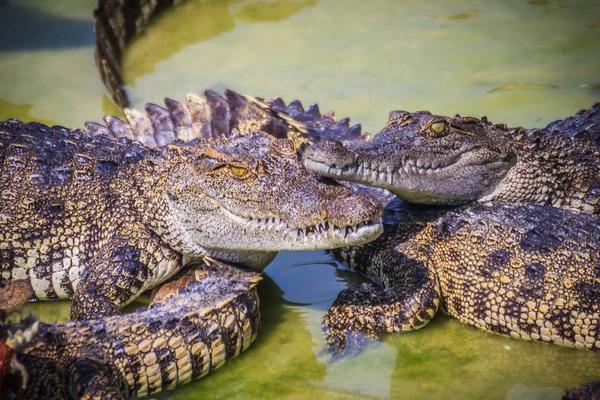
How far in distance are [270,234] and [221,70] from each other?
3934mm

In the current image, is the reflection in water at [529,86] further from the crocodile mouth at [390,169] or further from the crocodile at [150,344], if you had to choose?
the crocodile at [150,344]

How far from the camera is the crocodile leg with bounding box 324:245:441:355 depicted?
371cm

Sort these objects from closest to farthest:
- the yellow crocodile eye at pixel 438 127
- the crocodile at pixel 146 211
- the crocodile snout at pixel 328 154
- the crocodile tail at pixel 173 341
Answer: the crocodile tail at pixel 173 341
the crocodile at pixel 146 211
the crocodile snout at pixel 328 154
the yellow crocodile eye at pixel 438 127

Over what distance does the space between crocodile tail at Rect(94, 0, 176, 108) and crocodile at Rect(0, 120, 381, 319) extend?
7.02 ft

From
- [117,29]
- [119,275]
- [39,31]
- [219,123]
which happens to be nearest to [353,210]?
[119,275]

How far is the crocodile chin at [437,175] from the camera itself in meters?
3.91

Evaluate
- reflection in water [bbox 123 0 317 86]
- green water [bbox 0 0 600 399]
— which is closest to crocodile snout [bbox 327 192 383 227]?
green water [bbox 0 0 600 399]

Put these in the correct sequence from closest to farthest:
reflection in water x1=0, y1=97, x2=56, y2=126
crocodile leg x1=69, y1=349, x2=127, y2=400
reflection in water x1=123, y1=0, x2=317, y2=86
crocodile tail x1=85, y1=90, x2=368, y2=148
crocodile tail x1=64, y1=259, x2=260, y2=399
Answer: crocodile leg x1=69, y1=349, x2=127, y2=400 → crocodile tail x1=64, y1=259, x2=260, y2=399 → crocodile tail x1=85, y1=90, x2=368, y2=148 → reflection in water x1=0, y1=97, x2=56, y2=126 → reflection in water x1=123, y1=0, x2=317, y2=86

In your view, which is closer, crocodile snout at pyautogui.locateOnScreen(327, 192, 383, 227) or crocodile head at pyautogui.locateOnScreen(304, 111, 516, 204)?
crocodile snout at pyautogui.locateOnScreen(327, 192, 383, 227)

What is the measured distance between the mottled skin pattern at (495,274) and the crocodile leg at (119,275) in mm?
955

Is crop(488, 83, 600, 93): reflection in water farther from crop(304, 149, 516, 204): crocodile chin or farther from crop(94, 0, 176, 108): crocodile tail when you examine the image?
crop(94, 0, 176, 108): crocodile tail

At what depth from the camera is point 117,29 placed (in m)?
7.25

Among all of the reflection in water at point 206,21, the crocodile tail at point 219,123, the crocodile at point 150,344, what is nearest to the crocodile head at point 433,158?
the crocodile at point 150,344

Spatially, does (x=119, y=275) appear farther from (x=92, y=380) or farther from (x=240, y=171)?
(x=92, y=380)
